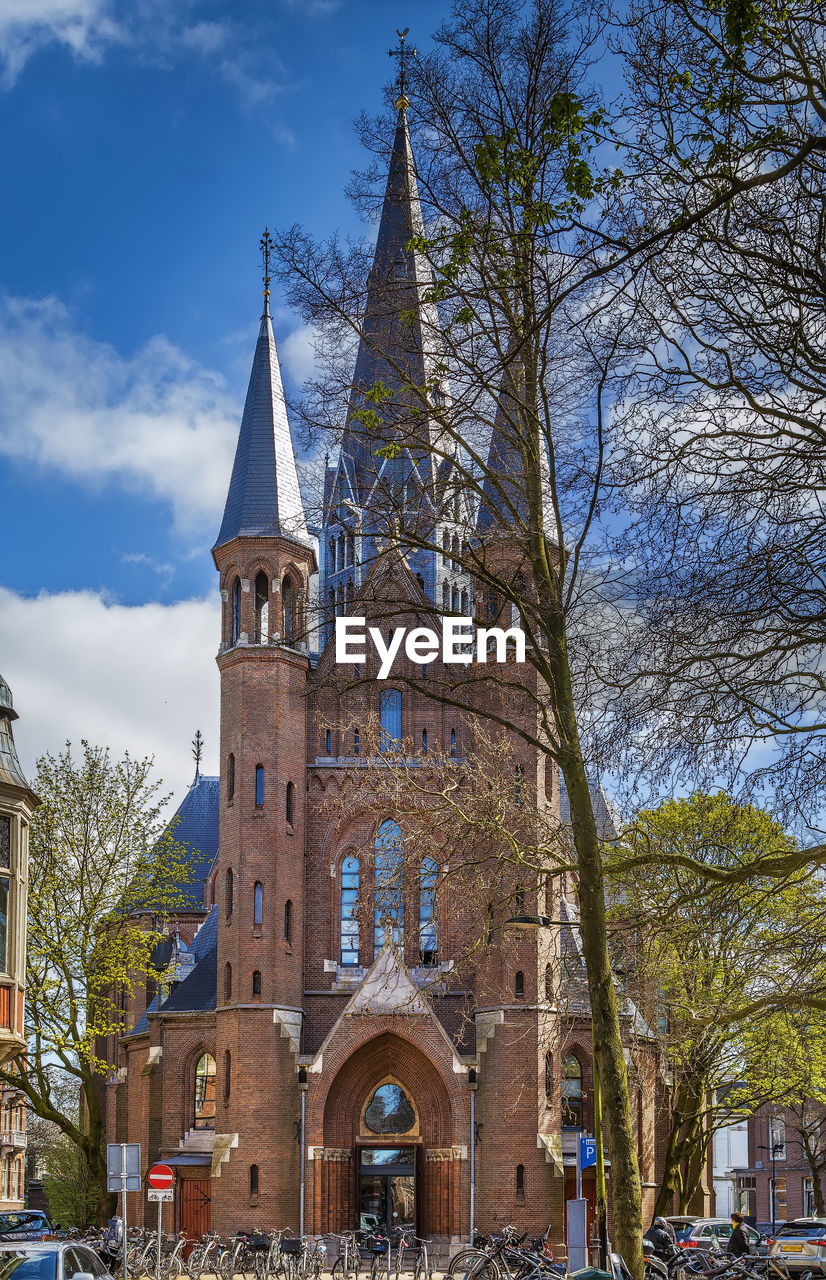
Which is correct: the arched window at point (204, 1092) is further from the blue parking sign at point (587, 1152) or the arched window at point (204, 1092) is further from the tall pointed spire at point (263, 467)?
the blue parking sign at point (587, 1152)

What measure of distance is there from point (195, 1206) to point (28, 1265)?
33148 millimetres

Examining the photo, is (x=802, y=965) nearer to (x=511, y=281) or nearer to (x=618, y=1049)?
(x=618, y=1049)

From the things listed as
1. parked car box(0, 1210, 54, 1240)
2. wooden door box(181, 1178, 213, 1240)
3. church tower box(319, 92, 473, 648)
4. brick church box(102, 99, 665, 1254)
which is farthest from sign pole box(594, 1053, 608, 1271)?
wooden door box(181, 1178, 213, 1240)

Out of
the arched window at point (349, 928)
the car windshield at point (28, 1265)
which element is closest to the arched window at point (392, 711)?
the arched window at point (349, 928)

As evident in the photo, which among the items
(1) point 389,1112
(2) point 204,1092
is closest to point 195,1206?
(2) point 204,1092

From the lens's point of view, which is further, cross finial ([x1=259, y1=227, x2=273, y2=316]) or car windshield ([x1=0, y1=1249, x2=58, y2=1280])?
cross finial ([x1=259, y1=227, x2=273, y2=316])

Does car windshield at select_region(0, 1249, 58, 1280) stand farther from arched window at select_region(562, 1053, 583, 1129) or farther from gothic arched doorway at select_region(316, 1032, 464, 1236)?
arched window at select_region(562, 1053, 583, 1129)

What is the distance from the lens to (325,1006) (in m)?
43.6

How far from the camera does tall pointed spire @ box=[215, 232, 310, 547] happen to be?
150 ft

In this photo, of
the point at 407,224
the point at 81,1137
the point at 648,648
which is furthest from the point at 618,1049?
the point at 81,1137

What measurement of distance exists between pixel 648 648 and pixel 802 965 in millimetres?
3089

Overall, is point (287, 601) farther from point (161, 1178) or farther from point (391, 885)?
point (391, 885)

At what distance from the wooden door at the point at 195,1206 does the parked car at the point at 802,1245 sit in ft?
57.3

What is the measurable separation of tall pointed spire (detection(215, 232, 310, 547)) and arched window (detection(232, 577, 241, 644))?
1.35 m
